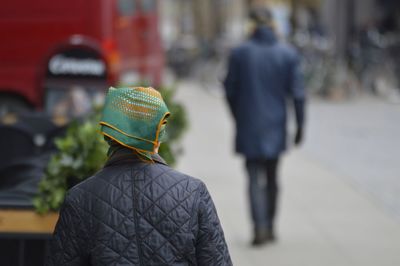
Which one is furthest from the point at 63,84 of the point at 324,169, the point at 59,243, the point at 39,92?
the point at 59,243

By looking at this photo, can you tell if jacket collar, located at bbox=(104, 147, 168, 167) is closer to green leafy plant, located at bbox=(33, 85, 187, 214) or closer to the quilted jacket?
the quilted jacket

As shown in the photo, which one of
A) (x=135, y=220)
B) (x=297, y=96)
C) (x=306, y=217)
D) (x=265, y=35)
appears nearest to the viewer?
(x=135, y=220)

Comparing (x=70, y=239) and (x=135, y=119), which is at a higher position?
(x=135, y=119)

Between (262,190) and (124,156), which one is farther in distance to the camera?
(262,190)

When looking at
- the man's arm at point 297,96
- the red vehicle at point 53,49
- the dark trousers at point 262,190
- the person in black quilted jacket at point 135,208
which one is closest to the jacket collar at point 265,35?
the man's arm at point 297,96

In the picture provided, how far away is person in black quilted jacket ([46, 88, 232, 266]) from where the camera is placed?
11.0 feet

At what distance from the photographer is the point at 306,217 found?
31.3ft

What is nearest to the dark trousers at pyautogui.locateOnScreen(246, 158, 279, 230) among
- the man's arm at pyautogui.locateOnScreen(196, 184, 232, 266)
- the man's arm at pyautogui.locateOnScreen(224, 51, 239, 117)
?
the man's arm at pyautogui.locateOnScreen(224, 51, 239, 117)

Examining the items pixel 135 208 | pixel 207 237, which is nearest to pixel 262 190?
pixel 207 237

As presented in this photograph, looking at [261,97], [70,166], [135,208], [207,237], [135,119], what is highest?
[135,119]

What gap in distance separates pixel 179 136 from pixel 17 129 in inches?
59.9

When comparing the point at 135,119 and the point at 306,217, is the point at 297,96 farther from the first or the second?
the point at 135,119

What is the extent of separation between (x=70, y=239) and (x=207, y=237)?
0.44 m

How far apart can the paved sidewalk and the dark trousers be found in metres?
0.23
